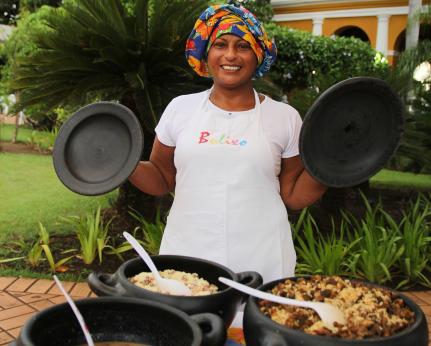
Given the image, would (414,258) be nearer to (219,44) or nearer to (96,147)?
(219,44)

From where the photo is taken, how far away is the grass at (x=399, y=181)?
7672 mm

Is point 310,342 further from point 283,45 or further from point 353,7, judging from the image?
point 353,7

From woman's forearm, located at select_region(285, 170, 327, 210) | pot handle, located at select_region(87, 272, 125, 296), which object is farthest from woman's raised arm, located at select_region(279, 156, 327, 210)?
pot handle, located at select_region(87, 272, 125, 296)

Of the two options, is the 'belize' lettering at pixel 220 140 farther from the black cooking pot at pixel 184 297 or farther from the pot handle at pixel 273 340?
the pot handle at pixel 273 340

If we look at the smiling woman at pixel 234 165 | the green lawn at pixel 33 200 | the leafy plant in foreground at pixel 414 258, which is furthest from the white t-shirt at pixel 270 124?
the green lawn at pixel 33 200

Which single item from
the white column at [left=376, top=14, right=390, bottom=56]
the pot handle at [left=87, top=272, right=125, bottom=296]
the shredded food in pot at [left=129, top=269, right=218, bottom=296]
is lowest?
the shredded food in pot at [left=129, top=269, right=218, bottom=296]

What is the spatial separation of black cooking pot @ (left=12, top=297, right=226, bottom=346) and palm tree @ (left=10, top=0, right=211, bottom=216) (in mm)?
2827

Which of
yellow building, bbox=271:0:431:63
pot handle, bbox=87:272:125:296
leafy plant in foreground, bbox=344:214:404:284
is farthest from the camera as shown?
yellow building, bbox=271:0:431:63

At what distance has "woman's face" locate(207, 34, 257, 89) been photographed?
5.58 feet

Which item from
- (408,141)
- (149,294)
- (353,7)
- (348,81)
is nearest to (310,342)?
(149,294)

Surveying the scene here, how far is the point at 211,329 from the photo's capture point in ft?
2.90

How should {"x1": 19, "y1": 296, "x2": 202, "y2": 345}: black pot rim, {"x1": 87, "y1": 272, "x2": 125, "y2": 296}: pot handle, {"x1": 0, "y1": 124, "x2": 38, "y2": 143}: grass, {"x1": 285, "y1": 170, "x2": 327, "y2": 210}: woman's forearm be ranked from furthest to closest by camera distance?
{"x1": 0, "y1": 124, "x2": 38, "y2": 143}: grass
{"x1": 285, "y1": 170, "x2": 327, "y2": 210}: woman's forearm
{"x1": 87, "y1": 272, "x2": 125, "y2": 296}: pot handle
{"x1": 19, "y1": 296, "x2": 202, "y2": 345}: black pot rim

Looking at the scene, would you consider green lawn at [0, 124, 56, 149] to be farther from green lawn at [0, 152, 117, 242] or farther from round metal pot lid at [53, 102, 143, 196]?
round metal pot lid at [53, 102, 143, 196]

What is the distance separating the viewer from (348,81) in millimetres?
1218
